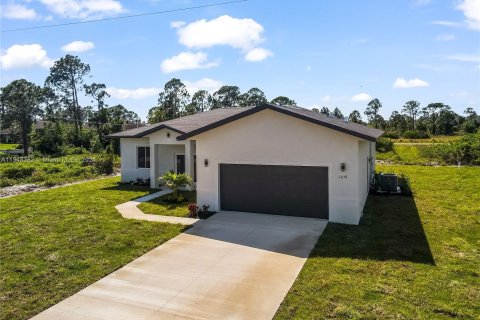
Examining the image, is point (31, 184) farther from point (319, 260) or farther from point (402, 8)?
point (402, 8)

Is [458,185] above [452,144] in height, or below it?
below

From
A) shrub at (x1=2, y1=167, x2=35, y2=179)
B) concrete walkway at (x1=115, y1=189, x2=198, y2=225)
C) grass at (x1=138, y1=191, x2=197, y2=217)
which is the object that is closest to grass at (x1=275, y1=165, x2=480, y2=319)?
concrete walkway at (x1=115, y1=189, x2=198, y2=225)

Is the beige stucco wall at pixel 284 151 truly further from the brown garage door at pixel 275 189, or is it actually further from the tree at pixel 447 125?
the tree at pixel 447 125

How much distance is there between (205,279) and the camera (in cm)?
762

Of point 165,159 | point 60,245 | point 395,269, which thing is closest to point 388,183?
point 395,269

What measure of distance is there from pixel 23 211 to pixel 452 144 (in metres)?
33.5

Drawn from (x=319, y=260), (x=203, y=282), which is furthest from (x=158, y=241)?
(x=319, y=260)

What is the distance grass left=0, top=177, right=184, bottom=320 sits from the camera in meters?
7.13

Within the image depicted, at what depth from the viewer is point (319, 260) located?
27.8ft

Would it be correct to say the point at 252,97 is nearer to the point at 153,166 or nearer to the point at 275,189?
the point at 153,166

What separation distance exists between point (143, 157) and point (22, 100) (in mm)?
50546

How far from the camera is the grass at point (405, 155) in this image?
30.7 m

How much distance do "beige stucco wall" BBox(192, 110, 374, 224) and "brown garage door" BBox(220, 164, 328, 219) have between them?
246mm

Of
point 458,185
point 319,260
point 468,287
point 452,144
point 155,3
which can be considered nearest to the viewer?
point 468,287
